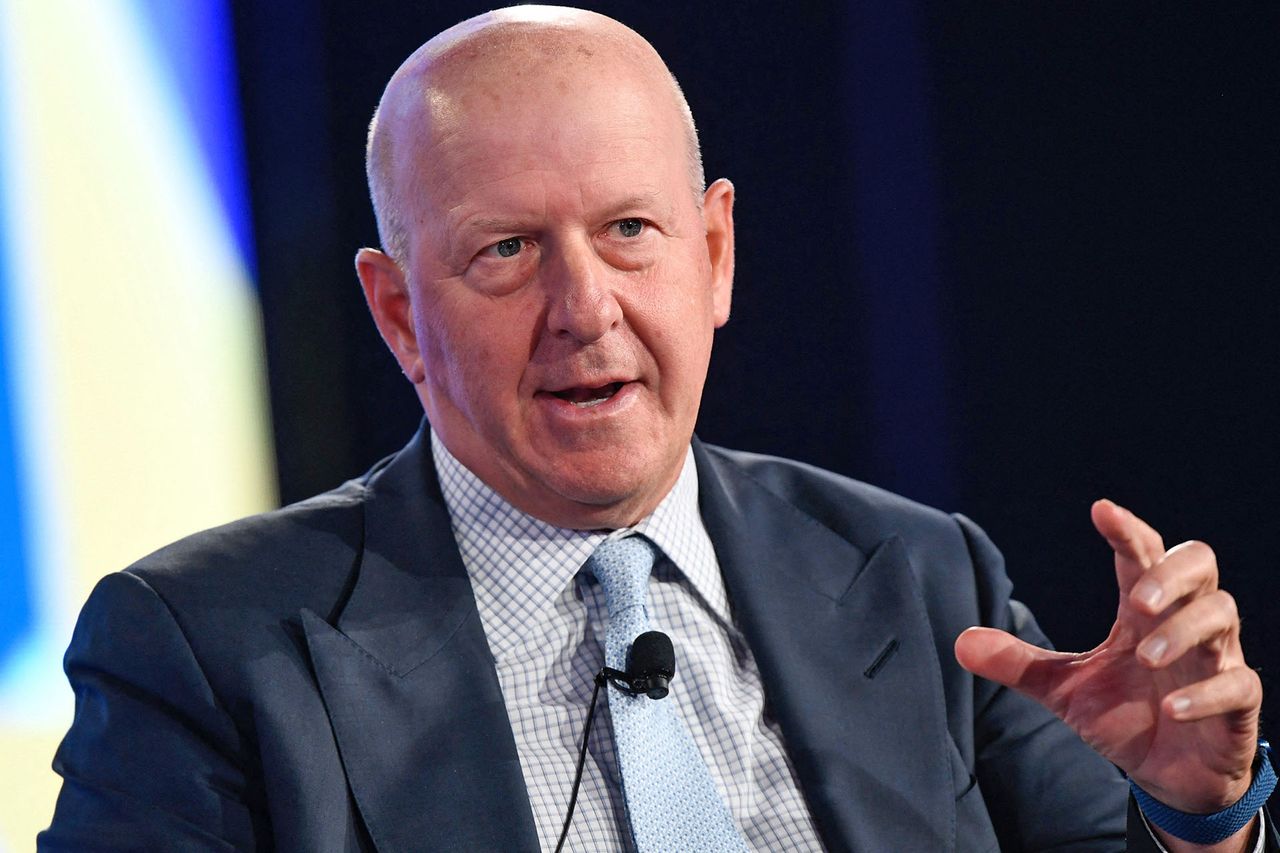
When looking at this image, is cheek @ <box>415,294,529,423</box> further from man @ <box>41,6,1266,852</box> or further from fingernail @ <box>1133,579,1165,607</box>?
fingernail @ <box>1133,579,1165,607</box>

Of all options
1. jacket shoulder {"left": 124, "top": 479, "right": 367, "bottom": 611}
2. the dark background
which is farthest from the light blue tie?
the dark background

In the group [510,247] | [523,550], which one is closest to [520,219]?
[510,247]

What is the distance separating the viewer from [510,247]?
173 centimetres

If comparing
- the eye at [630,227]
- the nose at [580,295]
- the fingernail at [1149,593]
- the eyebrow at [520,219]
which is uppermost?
the eyebrow at [520,219]

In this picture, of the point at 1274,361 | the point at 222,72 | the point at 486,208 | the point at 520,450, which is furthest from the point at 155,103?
the point at 1274,361

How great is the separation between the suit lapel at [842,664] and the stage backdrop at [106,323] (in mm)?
908

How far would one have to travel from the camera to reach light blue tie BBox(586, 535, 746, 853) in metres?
1.62

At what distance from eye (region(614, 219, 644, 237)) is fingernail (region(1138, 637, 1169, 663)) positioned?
2.55ft

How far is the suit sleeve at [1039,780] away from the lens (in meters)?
1.83

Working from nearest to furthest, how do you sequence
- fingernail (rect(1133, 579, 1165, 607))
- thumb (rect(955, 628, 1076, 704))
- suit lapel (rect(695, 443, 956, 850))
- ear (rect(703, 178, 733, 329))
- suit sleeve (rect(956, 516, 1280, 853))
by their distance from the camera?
fingernail (rect(1133, 579, 1165, 607))
thumb (rect(955, 628, 1076, 704))
suit lapel (rect(695, 443, 956, 850))
suit sleeve (rect(956, 516, 1280, 853))
ear (rect(703, 178, 733, 329))

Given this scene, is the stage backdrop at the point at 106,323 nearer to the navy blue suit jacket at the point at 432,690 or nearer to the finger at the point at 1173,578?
the navy blue suit jacket at the point at 432,690

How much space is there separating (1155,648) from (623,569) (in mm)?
678

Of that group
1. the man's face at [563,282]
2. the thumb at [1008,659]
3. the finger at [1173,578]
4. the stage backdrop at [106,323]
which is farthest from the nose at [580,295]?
the stage backdrop at [106,323]

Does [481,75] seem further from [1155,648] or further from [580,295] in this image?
[1155,648]
